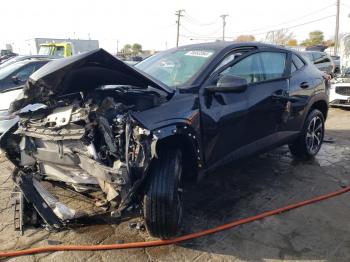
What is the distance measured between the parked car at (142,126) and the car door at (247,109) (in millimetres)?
11

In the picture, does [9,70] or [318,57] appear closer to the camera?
[9,70]

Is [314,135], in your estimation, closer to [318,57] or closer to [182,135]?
[182,135]

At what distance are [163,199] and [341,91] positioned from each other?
27.2ft

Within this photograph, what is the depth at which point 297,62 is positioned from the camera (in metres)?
4.91

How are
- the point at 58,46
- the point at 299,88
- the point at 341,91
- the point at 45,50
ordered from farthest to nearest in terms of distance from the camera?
the point at 45,50 → the point at 58,46 → the point at 341,91 → the point at 299,88

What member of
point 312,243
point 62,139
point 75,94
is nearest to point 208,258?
point 312,243

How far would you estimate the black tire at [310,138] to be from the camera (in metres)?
5.07

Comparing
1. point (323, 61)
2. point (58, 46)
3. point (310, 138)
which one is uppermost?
point (58, 46)

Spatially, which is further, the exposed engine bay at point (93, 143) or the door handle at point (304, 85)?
the door handle at point (304, 85)

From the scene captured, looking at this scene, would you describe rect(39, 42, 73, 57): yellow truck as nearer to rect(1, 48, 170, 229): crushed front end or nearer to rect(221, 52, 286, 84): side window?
rect(221, 52, 286, 84): side window

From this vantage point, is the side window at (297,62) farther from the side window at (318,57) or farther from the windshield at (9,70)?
the side window at (318,57)

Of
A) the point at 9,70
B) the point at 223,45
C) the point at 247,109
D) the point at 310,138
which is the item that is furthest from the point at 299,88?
the point at 9,70

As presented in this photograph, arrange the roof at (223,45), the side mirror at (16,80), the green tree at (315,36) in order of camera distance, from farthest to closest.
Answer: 1. the green tree at (315,36)
2. the side mirror at (16,80)
3. the roof at (223,45)

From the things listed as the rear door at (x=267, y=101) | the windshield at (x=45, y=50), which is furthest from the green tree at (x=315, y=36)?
the rear door at (x=267, y=101)
